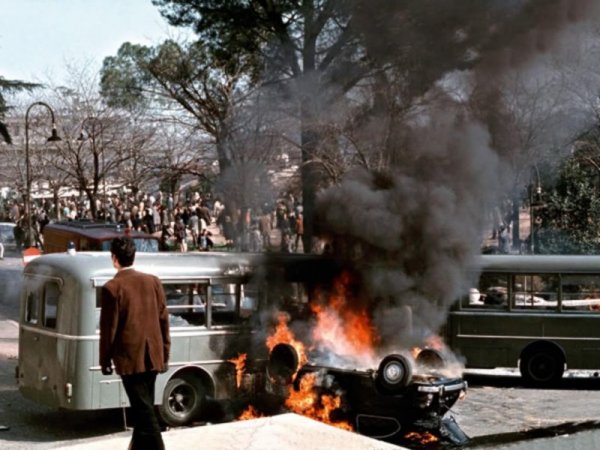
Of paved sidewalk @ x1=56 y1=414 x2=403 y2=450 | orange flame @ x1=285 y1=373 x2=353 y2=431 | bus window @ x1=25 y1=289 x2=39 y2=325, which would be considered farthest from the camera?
bus window @ x1=25 y1=289 x2=39 y2=325

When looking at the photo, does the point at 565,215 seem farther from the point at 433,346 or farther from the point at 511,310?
the point at 433,346

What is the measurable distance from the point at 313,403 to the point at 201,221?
671 inches

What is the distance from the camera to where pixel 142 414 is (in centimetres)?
682

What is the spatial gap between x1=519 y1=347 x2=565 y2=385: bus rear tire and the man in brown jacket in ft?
32.8

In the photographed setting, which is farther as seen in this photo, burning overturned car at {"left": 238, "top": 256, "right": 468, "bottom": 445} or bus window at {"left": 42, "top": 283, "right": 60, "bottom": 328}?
bus window at {"left": 42, "top": 283, "right": 60, "bottom": 328}

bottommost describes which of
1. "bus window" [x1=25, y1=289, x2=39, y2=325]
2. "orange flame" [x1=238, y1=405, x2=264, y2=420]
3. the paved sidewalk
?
"orange flame" [x1=238, y1=405, x2=264, y2=420]

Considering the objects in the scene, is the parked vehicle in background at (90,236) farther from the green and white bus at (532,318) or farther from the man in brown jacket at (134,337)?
the man in brown jacket at (134,337)

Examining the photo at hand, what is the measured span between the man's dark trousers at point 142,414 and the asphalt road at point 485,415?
4.38 meters

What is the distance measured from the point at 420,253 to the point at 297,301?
1981 millimetres

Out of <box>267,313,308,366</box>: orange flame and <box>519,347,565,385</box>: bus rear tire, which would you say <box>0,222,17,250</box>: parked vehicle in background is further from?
<box>267,313,308,366</box>: orange flame

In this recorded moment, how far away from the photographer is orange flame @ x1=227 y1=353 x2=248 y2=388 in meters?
12.2

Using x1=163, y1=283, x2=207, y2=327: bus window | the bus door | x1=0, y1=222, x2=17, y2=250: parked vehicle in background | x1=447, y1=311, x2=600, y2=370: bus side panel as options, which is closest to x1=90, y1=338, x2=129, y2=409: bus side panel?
the bus door

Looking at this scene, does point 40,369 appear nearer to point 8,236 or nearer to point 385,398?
point 385,398

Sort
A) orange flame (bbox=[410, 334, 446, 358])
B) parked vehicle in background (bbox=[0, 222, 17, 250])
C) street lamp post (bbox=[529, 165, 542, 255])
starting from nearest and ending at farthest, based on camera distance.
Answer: orange flame (bbox=[410, 334, 446, 358])
street lamp post (bbox=[529, 165, 542, 255])
parked vehicle in background (bbox=[0, 222, 17, 250])
